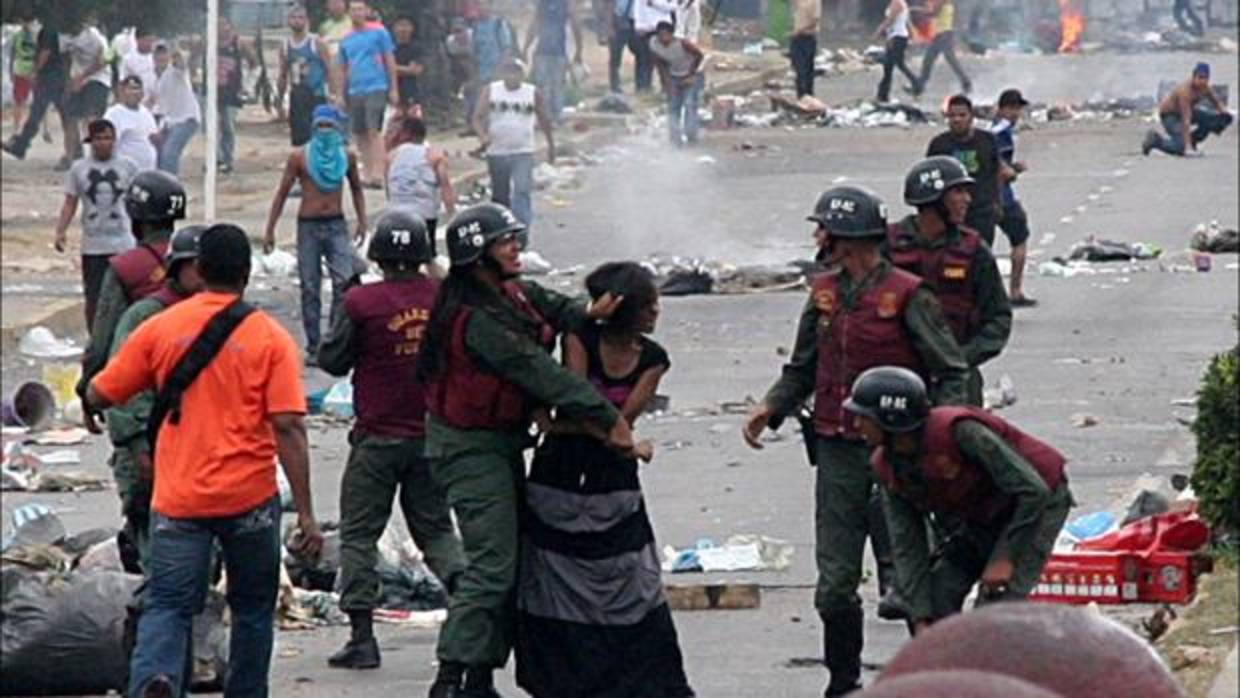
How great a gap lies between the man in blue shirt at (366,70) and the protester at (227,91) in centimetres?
138

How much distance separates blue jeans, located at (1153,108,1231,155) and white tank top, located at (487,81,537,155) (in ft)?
32.3

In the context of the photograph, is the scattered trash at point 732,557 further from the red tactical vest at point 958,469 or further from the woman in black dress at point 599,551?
the red tactical vest at point 958,469

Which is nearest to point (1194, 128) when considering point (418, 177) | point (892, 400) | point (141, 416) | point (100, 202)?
point (418, 177)

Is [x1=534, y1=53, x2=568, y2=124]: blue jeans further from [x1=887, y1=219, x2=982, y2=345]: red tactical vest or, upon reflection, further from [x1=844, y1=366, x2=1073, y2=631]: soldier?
[x1=844, y1=366, x2=1073, y2=631]: soldier

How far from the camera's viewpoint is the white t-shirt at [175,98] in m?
28.7

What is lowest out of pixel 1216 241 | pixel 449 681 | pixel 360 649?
pixel 1216 241

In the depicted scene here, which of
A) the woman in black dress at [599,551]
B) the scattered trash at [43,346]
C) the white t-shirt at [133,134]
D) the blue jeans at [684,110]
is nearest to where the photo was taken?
the woman in black dress at [599,551]

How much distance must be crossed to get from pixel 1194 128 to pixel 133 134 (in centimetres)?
1335

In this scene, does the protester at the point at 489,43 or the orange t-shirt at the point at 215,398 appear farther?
the protester at the point at 489,43

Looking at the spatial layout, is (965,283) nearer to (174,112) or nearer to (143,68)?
(174,112)

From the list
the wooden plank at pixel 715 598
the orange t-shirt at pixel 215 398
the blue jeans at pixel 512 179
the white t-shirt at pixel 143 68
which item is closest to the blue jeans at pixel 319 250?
the blue jeans at pixel 512 179

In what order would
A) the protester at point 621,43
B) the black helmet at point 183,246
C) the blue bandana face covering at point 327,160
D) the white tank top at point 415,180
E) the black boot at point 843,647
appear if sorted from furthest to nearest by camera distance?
the protester at point 621,43 < the white tank top at point 415,180 < the blue bandana face covering at point 327,160 < the black helmet at point 183,246 < the black boot at point 843,647

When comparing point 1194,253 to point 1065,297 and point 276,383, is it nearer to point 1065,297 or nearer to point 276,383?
point 1065,297

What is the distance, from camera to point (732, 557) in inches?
524
